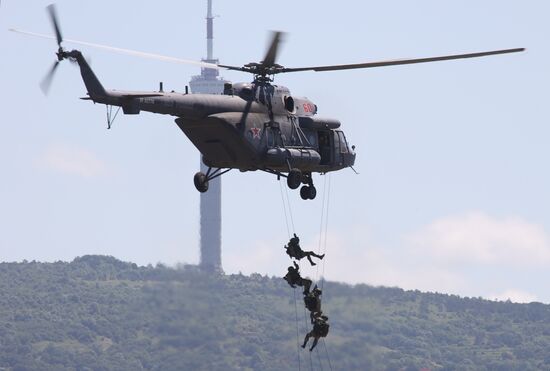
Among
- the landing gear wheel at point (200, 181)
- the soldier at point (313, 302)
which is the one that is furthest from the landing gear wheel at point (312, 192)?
the landing gear wheel at point (200, 181)

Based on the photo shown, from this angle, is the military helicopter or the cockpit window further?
the cockpit window

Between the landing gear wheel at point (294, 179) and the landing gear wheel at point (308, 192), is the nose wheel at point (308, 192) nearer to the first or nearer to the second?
the landing gear wheel at point (308, 192)

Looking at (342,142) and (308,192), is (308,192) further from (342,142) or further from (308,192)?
(342,142)

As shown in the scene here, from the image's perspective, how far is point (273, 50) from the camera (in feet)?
223

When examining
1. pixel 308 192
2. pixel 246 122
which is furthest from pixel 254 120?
pixel 308 192

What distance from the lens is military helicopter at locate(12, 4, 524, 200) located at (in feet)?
211

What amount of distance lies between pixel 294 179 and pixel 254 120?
3.09 metres

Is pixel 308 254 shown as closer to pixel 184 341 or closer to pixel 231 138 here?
pixel 231 138

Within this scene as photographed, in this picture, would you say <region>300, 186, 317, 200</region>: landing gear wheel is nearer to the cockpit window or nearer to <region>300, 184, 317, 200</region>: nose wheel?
<region>300, 184, 317, 200</region>: nose wheel

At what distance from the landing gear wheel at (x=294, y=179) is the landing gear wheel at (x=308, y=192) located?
2.78m

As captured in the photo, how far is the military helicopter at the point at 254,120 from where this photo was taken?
64250mm

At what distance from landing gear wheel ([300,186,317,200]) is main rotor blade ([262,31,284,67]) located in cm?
580

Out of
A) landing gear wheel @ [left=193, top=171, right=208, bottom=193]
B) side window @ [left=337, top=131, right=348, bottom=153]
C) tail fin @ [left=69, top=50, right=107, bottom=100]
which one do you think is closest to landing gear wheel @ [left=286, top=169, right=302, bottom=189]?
landing gear wheel @ [left=193, top=171, right=208, bottom=193]

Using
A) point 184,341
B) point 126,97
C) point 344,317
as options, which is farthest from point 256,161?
point 184,341
